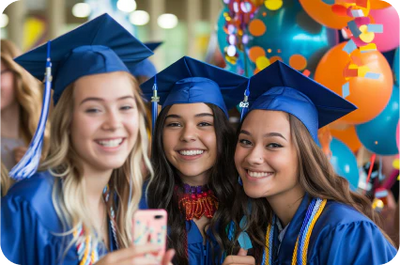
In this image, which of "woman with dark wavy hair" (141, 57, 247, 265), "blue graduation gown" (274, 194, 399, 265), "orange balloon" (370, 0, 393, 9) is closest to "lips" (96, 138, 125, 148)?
"woman with dark wavy hair" (141, 57, 247, 265)

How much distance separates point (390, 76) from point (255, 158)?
1.11 meters

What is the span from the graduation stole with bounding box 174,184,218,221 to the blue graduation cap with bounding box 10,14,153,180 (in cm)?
71

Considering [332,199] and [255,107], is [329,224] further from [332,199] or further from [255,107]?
[255,107]

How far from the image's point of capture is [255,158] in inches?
65.2

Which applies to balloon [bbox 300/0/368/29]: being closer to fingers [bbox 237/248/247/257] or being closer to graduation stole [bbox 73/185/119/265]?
fingers [bbox 237/248/247/257]

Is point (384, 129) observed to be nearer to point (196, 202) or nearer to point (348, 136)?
point (348, 136)

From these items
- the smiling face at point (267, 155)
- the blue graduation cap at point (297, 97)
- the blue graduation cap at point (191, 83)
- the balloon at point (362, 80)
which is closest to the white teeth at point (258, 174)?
the smiling face at point (267, 155)

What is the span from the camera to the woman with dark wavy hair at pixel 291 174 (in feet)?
5.27

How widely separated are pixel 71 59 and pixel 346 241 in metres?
1.05

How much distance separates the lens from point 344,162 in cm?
265

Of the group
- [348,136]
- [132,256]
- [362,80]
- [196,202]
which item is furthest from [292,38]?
[132,256]

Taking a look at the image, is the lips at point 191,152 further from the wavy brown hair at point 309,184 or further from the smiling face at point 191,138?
the wavy brown hair at point 309,184

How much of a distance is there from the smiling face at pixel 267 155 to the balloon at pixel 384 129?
104cm

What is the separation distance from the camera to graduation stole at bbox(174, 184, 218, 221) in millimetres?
1817
